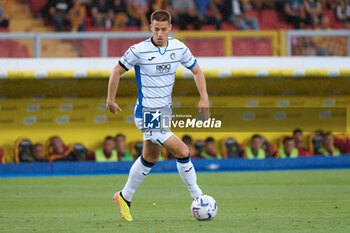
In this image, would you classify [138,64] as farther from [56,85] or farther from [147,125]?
[56,85]

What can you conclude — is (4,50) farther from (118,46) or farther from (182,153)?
(182,153)

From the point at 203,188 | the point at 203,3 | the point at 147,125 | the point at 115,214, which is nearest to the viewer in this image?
the point at 147,125

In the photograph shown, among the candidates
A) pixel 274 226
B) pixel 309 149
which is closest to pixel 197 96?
pixel 309 149

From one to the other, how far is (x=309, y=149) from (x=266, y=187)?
14.4 feet

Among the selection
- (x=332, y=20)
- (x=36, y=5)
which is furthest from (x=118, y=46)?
(x=332, y=20)

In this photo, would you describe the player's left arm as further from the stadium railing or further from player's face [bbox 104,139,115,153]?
player's face [bbox 104,139,115,153]

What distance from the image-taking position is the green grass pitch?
6188 millimetres

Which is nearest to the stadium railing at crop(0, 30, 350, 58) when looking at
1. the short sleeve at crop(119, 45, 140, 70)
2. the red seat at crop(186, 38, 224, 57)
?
the red seat at crop(186, 38, 224, 57)

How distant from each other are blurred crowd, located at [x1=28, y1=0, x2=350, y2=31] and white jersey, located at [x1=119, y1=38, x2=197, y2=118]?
867cm

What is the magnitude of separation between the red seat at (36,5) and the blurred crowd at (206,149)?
3810mm

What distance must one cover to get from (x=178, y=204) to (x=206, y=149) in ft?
18.5

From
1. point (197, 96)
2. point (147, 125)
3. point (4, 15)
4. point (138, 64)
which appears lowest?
point (197, 96)

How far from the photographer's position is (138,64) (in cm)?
656

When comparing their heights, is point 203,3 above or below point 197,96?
above
